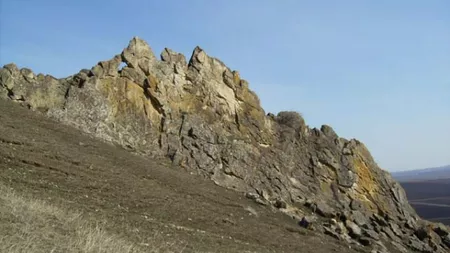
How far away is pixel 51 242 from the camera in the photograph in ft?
22.9

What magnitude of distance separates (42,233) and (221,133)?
25.7 metres

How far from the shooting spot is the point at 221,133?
32.8 meters

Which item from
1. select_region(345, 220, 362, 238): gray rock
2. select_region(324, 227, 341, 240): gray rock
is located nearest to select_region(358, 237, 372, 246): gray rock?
select_region(345, 220, 362, 238): gray rock

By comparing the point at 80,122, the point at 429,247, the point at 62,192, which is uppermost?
the point at 80,122

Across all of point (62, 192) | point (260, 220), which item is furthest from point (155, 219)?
point (260, 220)

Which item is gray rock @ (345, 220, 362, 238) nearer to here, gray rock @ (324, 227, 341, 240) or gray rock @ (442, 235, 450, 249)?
gray rock @ (324, 227, 341, 240)

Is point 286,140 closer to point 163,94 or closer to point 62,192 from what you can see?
point 163,94

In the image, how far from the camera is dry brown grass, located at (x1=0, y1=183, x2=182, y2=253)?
6.51 m

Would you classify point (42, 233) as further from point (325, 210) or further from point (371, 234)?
point (325, 210)

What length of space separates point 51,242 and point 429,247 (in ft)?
102

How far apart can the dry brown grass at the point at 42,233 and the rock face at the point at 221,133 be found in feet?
62.5

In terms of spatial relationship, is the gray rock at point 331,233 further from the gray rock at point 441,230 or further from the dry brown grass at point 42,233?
the dry brown grass at point 42,233

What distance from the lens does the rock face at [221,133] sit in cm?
2836

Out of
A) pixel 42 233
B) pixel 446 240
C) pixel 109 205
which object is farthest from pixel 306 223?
pixel 42 233
